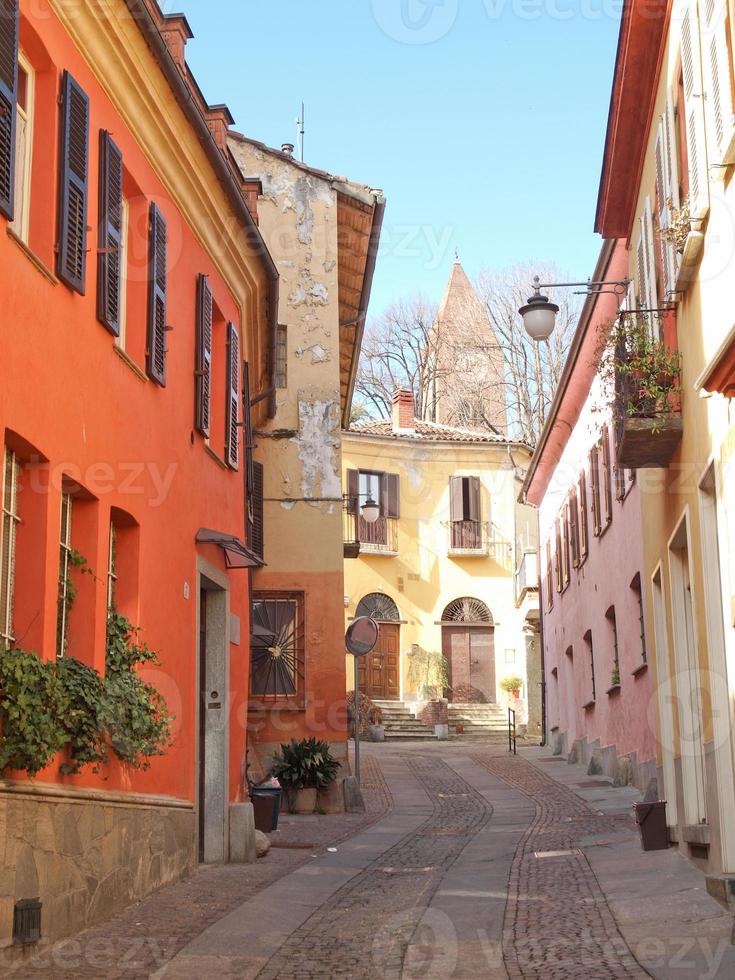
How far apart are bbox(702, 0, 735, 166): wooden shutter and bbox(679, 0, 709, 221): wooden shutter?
0.23 meters

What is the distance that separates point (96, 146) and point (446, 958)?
5.82 meters

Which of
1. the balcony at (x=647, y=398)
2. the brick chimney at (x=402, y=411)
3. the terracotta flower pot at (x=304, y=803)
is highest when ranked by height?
the brick chimney at (x=402, y=411)

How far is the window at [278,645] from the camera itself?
66.0ft

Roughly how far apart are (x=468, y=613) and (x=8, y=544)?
107 ft

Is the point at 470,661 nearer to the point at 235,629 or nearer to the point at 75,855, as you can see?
the point at 235,629

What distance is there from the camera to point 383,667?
124ft

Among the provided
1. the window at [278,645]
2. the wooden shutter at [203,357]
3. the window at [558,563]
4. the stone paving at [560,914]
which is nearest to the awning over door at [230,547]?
the wooden shutter at [203,357]

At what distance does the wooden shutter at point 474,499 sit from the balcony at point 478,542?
0.22m

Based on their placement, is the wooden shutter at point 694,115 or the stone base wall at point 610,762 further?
the stone base wall at point 610,762

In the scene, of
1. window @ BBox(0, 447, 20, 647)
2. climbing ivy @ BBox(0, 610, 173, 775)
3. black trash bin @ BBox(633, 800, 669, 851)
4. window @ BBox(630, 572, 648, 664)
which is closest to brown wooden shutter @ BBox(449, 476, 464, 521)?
window @ BBox(630, 572, 648, 664)

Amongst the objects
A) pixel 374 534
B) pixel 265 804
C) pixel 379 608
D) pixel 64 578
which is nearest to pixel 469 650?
pixel 379 608

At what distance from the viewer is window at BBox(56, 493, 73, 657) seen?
8.34m

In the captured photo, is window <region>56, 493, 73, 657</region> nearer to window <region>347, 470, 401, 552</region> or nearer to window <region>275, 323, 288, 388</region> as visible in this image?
window <region>275, 323, 288, 388</region>

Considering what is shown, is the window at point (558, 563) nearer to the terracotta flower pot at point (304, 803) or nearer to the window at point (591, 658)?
the window at point (591, 658)
